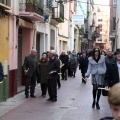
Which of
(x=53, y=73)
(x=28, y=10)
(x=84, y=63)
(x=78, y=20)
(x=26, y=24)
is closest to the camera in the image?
(x=53, y=73)

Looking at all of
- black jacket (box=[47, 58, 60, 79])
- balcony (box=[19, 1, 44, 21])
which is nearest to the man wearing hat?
black jacket (box=[47, 58, 60, 79])

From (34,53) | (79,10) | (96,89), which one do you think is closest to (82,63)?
(34,53)

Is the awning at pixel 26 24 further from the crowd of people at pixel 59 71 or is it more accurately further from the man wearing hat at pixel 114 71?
the man wearing hat at pixel 114 71

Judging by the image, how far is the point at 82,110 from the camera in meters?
10.7

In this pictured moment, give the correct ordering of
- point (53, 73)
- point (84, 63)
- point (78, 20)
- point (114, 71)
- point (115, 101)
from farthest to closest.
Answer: point (78, 20)
point (84, 63)
point (53, 73)
point (114, 71)
point (115, 101)

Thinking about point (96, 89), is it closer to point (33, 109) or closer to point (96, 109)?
point (96, 109)

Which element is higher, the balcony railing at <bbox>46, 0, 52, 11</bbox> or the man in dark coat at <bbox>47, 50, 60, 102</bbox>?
the balcony railing at <bbox>46, 0, 52, 11</bbox>

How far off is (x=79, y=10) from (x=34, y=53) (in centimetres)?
2996

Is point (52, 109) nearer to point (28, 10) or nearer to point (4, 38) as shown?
point (4, 38)

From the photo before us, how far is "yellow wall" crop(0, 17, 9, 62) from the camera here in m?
12.3

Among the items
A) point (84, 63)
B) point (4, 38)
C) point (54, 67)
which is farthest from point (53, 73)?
point (84, 63)

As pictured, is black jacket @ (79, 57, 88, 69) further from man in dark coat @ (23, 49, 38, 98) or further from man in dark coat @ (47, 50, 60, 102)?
man in dark coat @ (47, 50, 60, 102)

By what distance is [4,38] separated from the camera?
12664 millimetres

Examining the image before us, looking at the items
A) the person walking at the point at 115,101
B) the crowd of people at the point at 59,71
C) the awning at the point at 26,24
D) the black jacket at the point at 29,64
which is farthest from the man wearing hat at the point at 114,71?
the awning at the point at 26,24
